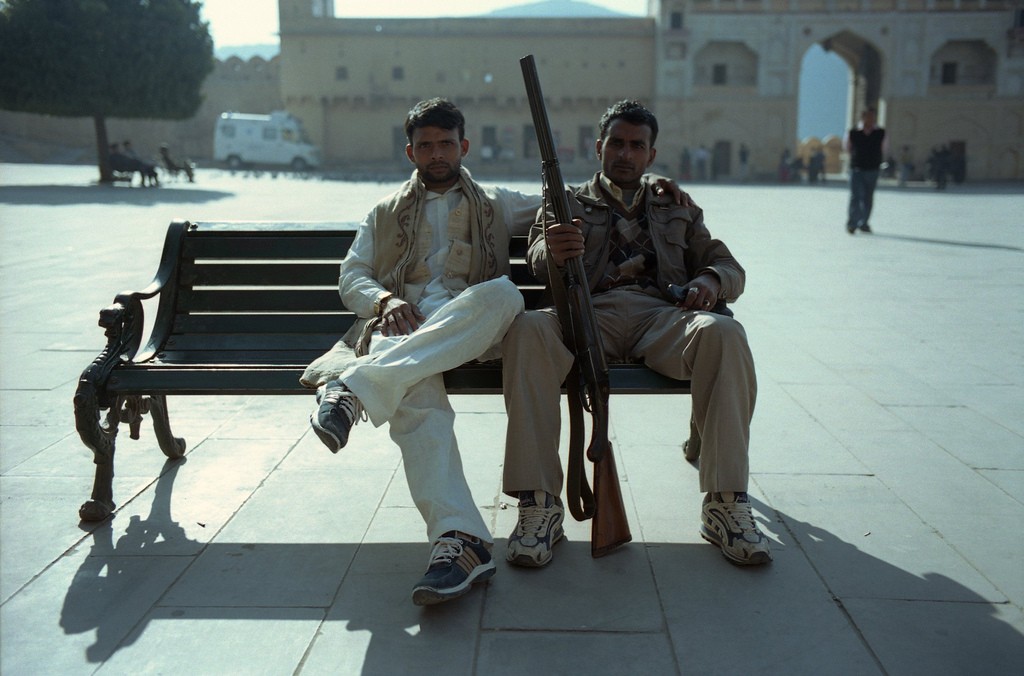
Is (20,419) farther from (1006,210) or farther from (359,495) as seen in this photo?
(1006,210)

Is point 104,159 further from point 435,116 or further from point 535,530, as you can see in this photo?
point 535,530

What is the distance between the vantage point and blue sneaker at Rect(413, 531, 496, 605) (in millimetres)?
2166

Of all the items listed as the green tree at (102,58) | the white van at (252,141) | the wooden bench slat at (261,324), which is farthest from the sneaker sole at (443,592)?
the white van at (252,141)

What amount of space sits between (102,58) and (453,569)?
24.6 m

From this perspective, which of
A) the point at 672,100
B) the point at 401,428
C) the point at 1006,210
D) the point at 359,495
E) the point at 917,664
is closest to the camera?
the point at 917,664

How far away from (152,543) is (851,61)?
4572 cm

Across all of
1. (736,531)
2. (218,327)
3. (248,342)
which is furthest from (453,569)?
(218,327)

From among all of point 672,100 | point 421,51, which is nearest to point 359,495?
point 672,100

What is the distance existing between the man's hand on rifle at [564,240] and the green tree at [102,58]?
22228mm

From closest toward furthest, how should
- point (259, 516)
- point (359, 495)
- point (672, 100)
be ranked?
1. point (259, 516)
2. point (359, 495)
3. point (672, 100)

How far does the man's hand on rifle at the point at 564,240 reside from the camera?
8.29 ft

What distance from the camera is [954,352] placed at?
4992 millimetres

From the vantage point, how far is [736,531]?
2.46 m

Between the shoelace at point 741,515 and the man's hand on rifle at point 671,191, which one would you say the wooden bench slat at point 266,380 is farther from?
the man's hand on rifle at point 671,191
